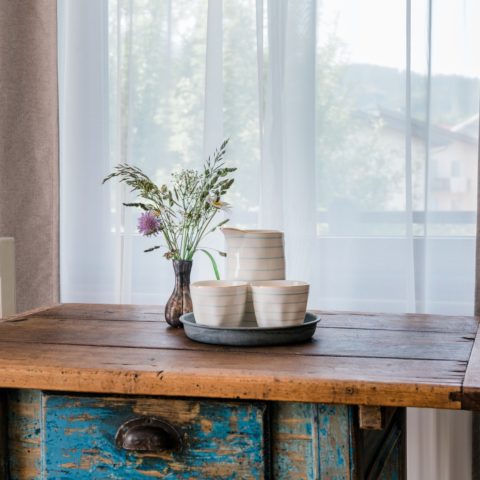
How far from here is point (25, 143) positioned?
2.22 metres

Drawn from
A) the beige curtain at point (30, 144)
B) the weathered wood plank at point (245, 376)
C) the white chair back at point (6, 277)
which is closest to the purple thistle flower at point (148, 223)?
the weathered wood plank at point (245, 376)

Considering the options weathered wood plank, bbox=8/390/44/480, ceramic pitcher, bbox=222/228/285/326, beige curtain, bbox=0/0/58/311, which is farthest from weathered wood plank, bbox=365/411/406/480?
beige curtain, bbox=0/0/58/311

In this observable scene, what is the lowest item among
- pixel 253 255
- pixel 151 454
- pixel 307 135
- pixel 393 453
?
pixel 393 453

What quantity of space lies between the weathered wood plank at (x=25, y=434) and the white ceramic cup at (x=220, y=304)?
0.90ft

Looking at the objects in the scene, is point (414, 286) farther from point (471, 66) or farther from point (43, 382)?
point (43, 382)

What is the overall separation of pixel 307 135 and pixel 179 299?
32.4 inches

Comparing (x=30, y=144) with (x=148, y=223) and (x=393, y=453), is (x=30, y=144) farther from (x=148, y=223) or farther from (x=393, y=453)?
(x=393, y=453)

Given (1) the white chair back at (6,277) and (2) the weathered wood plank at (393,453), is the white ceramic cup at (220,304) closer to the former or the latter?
(2) the weathered wood plank at (393,453)

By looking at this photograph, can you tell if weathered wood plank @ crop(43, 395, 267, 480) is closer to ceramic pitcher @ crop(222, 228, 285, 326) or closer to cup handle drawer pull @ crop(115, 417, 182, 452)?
cup handle drawer pull @ crop(115, 417, 182, 452)

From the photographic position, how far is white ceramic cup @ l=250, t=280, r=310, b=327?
113 cm

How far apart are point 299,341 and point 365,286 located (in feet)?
2.78

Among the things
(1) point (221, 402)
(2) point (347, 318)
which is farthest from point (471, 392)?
(2) point (347, 318)

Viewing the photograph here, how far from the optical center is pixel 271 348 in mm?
1112

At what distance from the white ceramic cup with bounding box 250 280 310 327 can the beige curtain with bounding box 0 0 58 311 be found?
1.23 m
